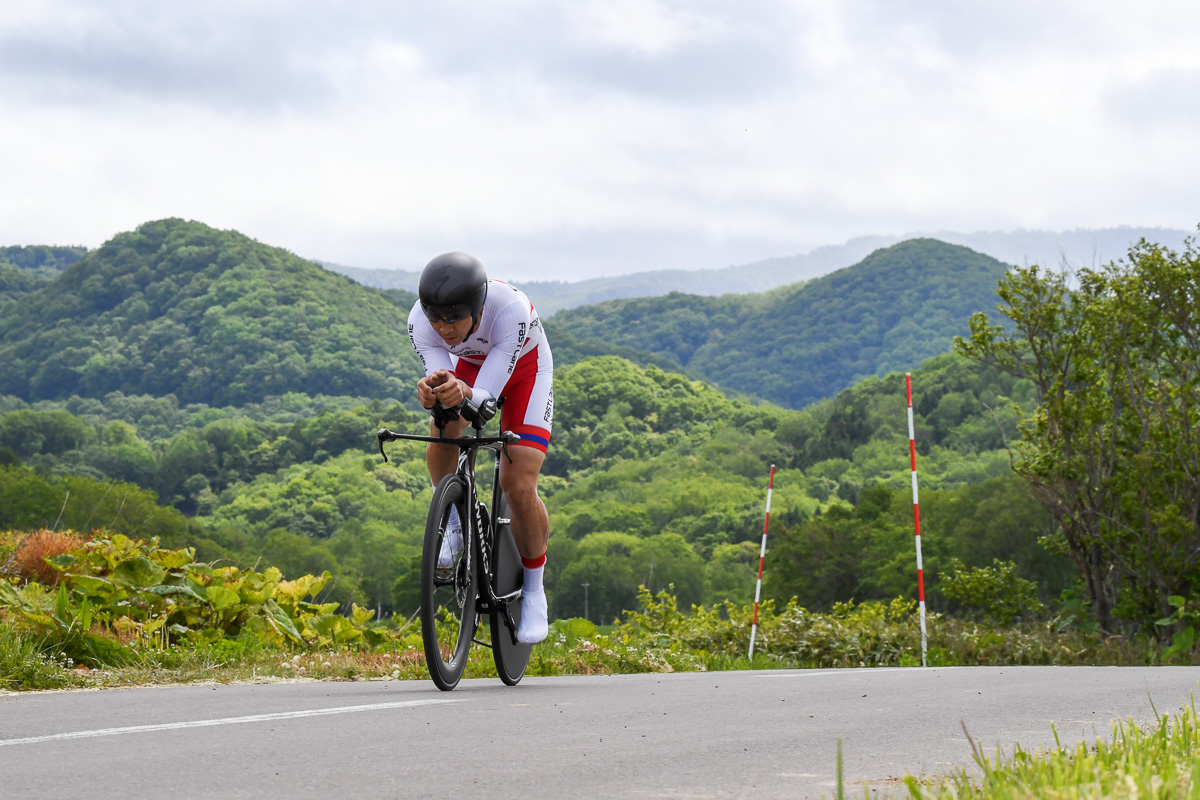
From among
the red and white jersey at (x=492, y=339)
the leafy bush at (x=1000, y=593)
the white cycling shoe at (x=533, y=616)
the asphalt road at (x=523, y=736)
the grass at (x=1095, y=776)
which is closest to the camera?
the grass at (x=1095, y=776)

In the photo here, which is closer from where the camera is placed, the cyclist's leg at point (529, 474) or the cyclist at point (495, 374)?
the cyclist at point (495, 374)

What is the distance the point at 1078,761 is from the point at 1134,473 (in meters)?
13.4

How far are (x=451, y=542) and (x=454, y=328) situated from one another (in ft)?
3.02

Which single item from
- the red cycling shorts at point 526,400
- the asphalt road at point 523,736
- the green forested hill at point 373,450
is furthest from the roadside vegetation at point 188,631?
the red cycling shorts at point 526,400

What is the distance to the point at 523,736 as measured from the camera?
416 centimetres

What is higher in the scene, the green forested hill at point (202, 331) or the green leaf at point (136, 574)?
the green forested hill at point (202, 331)

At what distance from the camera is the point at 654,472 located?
13788cm

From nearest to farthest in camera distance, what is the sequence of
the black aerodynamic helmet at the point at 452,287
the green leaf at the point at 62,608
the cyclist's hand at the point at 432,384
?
the cyclist's hand at the point at 432,384 → the black aerodynamic helmet at the point at 452,287 → the green leaf at the point at 62,608

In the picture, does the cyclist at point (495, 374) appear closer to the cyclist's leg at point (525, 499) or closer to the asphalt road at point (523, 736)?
the cyclist's leg at point (525, 499)

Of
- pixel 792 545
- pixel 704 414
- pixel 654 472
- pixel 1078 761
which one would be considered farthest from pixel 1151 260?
pixel 704 414

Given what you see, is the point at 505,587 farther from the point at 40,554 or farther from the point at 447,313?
the point at 40,554

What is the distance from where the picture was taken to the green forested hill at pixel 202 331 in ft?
→ 574

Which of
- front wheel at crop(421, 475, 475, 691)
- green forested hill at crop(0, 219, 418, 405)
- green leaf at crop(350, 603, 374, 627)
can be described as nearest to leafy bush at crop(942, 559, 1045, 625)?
green leaf at crop(350, 603, 374, 627)

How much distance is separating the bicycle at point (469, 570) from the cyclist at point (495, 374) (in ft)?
0.18
